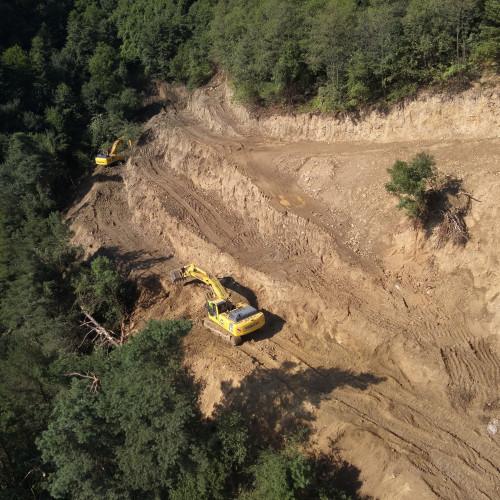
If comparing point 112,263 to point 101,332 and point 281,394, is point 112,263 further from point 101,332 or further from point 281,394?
point 281,394

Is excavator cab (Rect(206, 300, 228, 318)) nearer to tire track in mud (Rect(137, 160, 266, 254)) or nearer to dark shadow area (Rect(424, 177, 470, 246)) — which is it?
tire track in mud (Rect(137, 160, 266, 254))

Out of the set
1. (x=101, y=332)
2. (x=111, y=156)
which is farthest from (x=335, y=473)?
(x=111, y=156)

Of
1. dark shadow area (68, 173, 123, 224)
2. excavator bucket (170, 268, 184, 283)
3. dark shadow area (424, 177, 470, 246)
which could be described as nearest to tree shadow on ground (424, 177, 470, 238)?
dark shadow area (424, 177, 470, 246)

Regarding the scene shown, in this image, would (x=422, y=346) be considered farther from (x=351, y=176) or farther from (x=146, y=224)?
(x=146, y=224)

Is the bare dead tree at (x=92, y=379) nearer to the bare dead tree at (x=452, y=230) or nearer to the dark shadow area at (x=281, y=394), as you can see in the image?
the dark shadow area at (x=281, y=394)

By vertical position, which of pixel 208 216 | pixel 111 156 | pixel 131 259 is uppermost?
pixel 111 156
